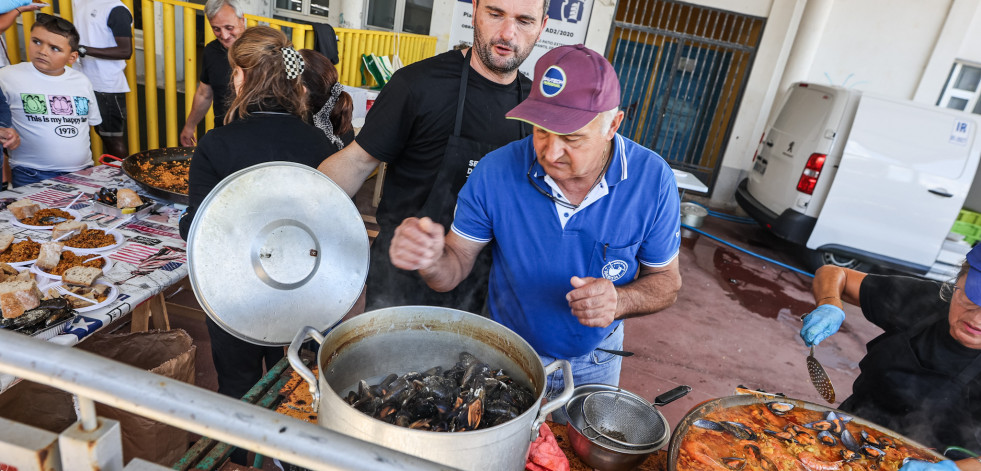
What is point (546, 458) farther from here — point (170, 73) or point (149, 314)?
point (170, 73)

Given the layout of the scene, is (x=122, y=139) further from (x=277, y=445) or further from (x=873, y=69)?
(x=873, y=69)

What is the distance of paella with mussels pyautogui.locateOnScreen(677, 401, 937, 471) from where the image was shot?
5.30 ft

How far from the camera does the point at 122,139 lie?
205 inches

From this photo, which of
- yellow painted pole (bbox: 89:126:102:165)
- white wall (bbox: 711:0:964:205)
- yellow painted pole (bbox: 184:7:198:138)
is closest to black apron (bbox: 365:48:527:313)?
yellow painted pole (bbox: 184:7:198:138)

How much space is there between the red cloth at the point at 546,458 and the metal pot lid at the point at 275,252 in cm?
65

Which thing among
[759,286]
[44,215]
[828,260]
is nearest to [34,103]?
[44,215]

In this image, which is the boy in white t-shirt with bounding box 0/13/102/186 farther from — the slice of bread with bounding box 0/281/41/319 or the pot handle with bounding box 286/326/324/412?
the pot handle with bounding box 286/326/324/412

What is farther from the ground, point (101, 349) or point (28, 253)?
point (28, 253)

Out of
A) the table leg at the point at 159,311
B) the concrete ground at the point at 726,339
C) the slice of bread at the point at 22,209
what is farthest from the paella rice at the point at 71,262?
the concrete ground at the point at 726,339

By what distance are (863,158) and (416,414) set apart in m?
7.00

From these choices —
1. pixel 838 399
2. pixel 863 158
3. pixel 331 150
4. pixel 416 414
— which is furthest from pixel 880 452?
pixel 863 158

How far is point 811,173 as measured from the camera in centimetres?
665

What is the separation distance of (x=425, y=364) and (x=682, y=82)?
31.1 feet

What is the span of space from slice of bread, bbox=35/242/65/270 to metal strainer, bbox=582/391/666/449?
2.34m
